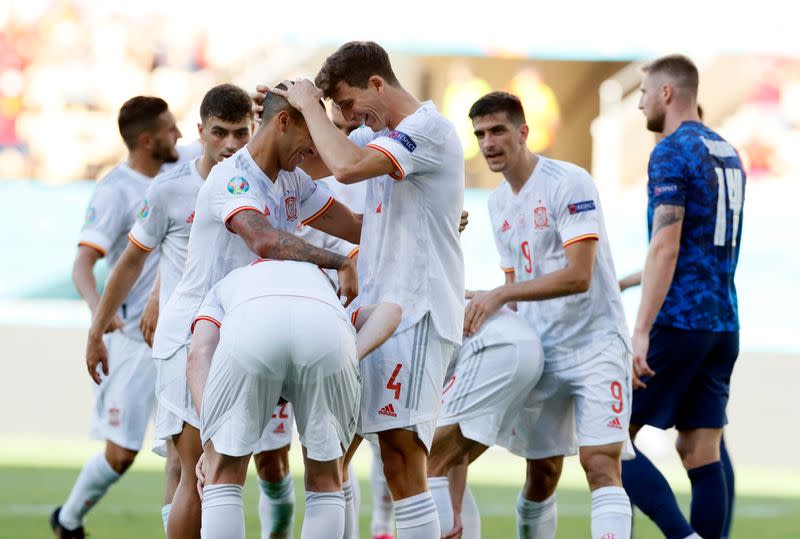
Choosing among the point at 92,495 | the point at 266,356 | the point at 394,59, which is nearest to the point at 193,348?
the point at 266,356

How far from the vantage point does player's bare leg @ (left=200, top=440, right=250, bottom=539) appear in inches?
158

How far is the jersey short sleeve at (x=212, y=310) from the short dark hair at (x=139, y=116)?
9.11 feet

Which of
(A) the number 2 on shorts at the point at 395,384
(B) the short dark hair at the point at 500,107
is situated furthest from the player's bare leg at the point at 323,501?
(B) the short dark hair at the point at 500,107

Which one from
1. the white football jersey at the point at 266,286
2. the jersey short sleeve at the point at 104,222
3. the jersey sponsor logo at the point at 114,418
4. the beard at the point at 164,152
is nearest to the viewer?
the white football jersey at the point at 266,286

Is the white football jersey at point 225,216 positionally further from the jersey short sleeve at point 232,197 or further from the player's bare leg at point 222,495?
the player's bare leg at point 222,495

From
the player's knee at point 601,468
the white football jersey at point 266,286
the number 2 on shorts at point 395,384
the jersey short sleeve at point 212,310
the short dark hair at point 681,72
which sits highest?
the short dark hair at point 681,72

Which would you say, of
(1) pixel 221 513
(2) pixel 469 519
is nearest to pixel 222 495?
(1) pixel 221 513

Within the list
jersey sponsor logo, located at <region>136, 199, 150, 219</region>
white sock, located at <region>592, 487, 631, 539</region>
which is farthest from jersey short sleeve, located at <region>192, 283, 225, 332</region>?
white sock, located at <region>592, 487, 631, 539</region>

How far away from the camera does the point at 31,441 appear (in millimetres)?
12203

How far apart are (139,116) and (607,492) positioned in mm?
3274

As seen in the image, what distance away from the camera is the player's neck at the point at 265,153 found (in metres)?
4.44

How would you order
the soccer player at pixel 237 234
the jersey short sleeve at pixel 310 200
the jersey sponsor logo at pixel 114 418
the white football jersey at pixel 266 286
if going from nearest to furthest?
1. the white football jersey at pixel 266 286
2. the soccer player at pixel 237 234
3. the jersey short sleeve at pixel 310 200
4. the jersey sponsor logo at pixel 114 418

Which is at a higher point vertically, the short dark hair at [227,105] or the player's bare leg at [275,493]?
the short dark hair at [227,105]

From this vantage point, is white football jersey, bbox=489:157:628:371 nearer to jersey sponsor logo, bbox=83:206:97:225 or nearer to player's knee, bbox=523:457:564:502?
player's knee, bbox=523:457:564:502
